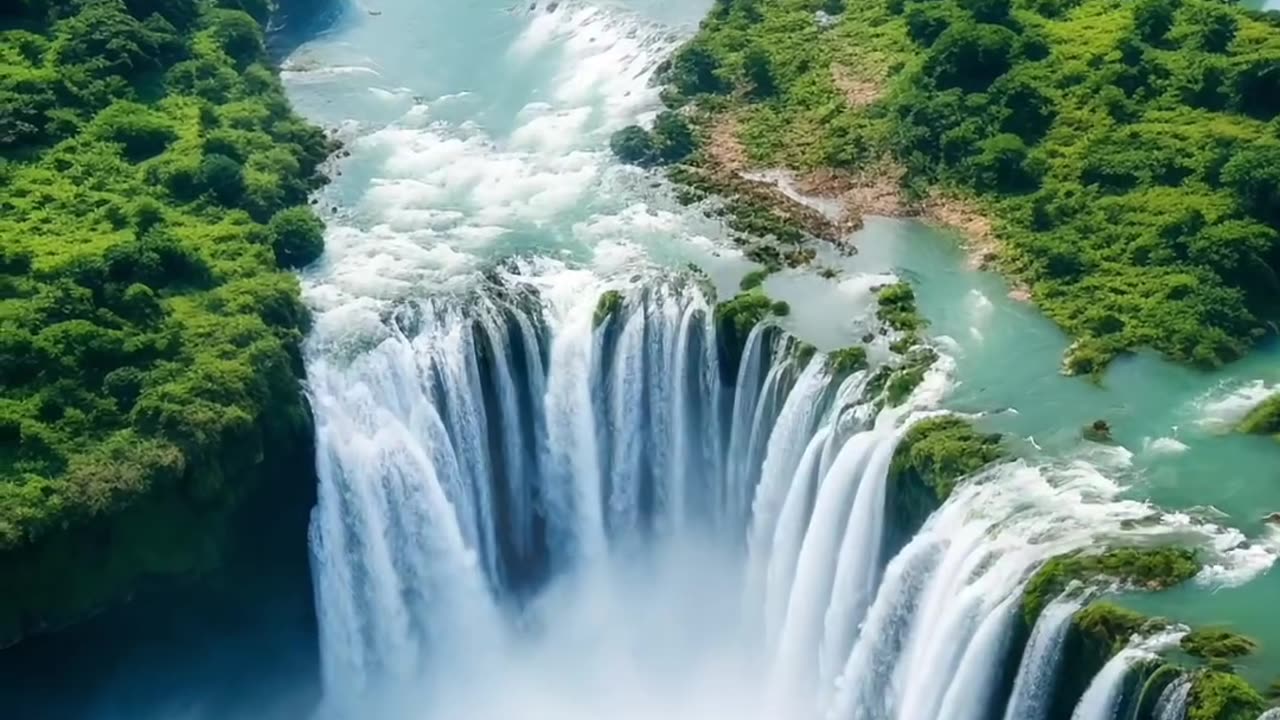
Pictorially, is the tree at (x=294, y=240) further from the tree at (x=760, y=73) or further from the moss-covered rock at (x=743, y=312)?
the tree at (x=760, y=73)

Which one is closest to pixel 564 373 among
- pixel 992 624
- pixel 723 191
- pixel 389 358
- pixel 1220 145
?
pixel 389 358

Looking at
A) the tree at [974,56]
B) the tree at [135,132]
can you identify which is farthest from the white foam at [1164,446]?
the tree at [135,132]

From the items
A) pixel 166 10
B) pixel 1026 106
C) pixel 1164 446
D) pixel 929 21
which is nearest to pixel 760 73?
pixel 929 21

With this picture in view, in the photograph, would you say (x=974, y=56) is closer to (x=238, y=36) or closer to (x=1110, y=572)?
(x=1110, y=572)

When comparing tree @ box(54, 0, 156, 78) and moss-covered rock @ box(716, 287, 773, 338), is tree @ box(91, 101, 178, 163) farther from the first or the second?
moss-covered rock @ box(716, 287, 773, 338)

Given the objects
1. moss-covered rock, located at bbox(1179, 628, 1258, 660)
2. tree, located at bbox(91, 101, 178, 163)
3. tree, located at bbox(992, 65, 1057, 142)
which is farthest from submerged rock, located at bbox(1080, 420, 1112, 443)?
tree, located at bbox(91, 101, 178, 163)

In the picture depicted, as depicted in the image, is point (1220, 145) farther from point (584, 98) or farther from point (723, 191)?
point (584, 98)
